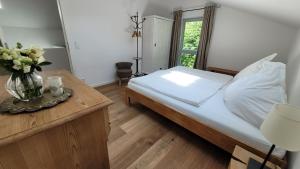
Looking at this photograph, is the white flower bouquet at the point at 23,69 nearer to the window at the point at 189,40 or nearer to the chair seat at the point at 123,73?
the chair seat at the point at 123,73

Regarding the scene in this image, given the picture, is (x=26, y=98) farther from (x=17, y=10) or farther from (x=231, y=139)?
(x=17, y=10)

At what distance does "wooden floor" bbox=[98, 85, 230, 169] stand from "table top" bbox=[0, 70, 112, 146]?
3.07ft

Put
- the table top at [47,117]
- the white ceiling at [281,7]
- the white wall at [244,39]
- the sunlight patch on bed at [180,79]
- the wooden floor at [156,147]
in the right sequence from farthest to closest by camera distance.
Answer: the white wall at [244,39] < the sunlight patch on bed at [180,79] < the wooden floor at [156,147] < the white ceiling at [281,7] < the table top at [47,117]

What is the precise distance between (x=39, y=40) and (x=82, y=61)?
7.17 feet

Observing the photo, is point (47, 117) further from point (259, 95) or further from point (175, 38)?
point (175, 38)

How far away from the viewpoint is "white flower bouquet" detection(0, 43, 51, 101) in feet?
2.39

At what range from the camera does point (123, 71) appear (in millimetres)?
3465

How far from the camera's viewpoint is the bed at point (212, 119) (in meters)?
1.19

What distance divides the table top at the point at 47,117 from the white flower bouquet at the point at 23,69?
0.16 m

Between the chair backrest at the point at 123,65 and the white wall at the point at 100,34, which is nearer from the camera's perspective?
the white wall at the point at 100,34

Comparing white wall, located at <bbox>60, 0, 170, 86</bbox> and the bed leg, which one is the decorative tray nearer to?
the bed leg

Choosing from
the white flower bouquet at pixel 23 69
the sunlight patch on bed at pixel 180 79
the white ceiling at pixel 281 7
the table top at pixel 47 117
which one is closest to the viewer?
the table top at pixel 47 117

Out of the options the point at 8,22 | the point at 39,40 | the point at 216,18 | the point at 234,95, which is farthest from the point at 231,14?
the point at 8,22

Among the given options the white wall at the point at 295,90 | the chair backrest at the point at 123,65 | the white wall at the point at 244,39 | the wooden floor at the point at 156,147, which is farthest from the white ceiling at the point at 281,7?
the chair backrest at the point at 123,65
